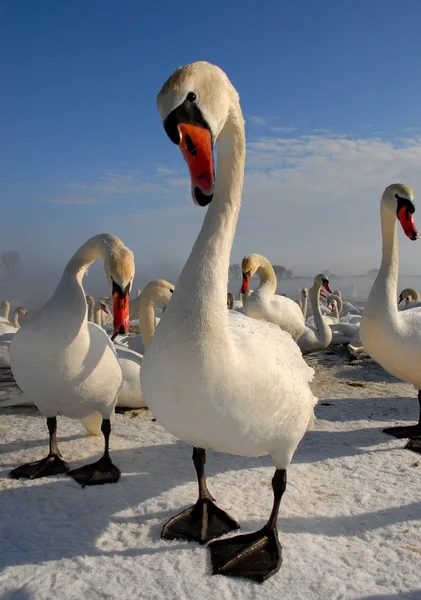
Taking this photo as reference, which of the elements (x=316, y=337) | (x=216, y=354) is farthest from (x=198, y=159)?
(x=316, y=337)

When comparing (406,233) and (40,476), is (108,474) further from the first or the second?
(406,233)

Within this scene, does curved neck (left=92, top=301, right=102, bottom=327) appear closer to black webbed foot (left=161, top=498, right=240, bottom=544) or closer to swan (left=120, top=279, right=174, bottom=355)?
swan (left=120, top=279, right=174, bottom=355)

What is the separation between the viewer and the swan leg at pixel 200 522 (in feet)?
9.89

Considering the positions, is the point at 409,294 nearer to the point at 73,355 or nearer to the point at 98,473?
the point at 98,473

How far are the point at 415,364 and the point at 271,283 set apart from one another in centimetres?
466

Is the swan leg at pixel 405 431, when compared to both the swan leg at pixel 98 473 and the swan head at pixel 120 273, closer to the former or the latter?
the swan leg at pixel 98 473

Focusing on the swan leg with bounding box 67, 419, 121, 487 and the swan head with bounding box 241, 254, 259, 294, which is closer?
the swan leg with bounding box 67, 419, 121, 487

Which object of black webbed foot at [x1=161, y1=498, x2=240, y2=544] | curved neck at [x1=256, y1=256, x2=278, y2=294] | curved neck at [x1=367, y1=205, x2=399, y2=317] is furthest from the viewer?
curved neck at [x1=256, y1=256, x2=278, y2=294]

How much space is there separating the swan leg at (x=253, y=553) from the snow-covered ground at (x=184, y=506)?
53 millimetres

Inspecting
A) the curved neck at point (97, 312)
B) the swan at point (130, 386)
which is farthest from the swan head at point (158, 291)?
the curved neck at point (97, 312)

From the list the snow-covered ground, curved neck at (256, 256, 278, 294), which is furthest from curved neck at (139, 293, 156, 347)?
curved neck at (256, 256, 278, 294)

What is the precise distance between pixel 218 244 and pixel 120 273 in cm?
132

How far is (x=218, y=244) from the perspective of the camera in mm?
2619

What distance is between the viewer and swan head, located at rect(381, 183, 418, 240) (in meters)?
5.70
